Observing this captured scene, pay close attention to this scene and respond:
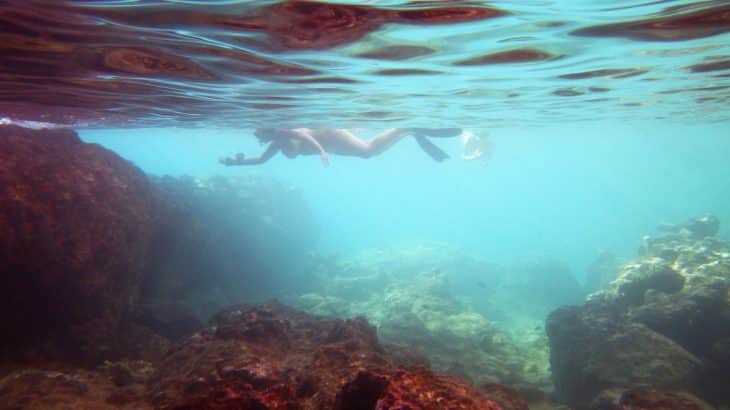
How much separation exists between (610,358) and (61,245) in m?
14.3

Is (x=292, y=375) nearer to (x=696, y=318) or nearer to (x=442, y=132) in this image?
(x=442, y=132)

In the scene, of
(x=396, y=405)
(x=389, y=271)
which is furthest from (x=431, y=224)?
(x=396, y=405)

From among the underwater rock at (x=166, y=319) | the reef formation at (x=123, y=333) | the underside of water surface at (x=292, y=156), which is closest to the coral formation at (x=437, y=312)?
the underside of water surface at (x=292, y=156)

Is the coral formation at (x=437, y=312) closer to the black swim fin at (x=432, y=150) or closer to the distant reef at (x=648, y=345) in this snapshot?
the distant reef at (x=648, y=345)

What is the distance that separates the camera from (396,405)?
3.34 metres

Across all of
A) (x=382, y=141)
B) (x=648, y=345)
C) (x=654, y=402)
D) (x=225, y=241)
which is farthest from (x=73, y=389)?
(x=225, y=241)

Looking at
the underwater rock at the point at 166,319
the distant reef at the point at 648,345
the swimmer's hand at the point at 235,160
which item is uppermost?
the swimmer's hand at the point at 235,160

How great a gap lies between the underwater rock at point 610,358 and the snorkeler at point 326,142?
7.83 m

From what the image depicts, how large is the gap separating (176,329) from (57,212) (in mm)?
4701

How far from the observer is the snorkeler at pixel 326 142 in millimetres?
15391

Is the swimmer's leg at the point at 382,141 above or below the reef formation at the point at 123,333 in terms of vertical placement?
above

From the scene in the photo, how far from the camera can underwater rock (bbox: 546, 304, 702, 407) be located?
1023cm

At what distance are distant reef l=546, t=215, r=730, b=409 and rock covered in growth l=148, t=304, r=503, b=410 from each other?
5.01 meters

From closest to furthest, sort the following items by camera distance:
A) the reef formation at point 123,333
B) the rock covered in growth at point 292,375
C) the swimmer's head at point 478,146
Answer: the rock covered in growth at point 292,375, the reef formation at point 123,333, the swimmer's head at point 478,146
